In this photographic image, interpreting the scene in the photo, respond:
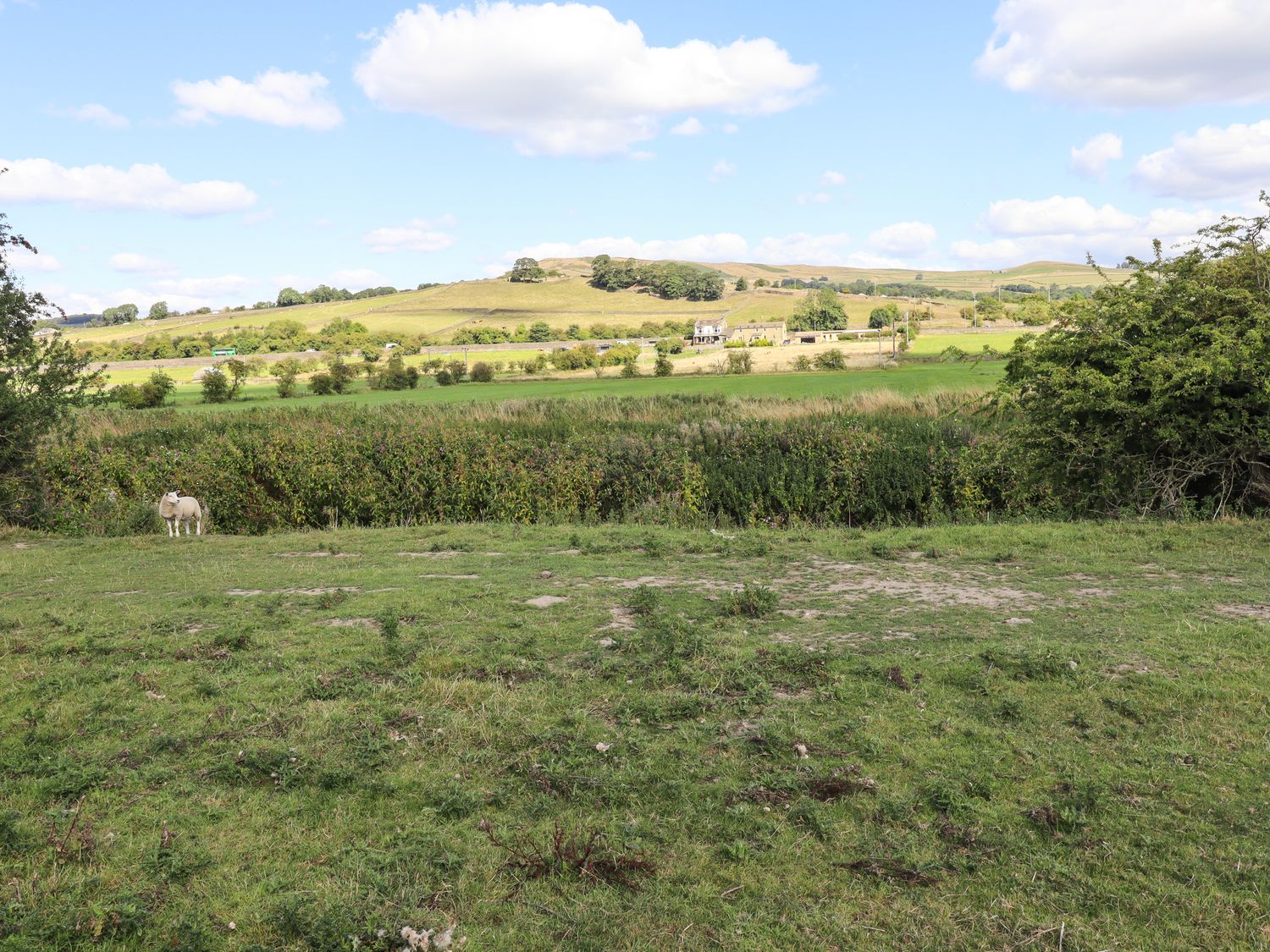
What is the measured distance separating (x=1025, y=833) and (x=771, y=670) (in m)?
2.06

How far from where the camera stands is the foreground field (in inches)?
126

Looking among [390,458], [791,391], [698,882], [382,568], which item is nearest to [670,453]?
[390,458]

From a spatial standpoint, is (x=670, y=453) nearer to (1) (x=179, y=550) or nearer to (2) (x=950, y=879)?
(1) (x=179, y=550)

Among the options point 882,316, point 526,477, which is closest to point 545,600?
point 526,477

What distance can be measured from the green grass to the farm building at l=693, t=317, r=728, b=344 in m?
41.7

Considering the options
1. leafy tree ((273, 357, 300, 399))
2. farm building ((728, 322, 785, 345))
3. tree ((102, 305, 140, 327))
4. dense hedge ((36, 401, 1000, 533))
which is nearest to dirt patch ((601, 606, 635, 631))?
dense hedge ((36, 401, 1000, 533))

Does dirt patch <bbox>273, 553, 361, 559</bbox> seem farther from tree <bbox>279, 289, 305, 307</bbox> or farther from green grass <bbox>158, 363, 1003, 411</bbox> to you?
tree <bbox>279, 289, 305, 307</bbox>

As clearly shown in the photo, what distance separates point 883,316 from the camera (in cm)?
11256

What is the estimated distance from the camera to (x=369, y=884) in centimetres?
338

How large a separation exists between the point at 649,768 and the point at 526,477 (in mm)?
11212

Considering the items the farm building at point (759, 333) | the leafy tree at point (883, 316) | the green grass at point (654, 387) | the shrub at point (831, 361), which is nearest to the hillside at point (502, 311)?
the leafy tree at point (883, 316)

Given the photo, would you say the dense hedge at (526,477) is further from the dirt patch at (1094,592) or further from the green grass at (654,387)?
the green grass at (654,387)

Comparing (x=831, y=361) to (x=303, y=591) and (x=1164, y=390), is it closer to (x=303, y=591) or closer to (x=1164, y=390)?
(x=1164, y=390)

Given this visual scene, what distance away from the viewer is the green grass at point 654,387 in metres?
42.7
